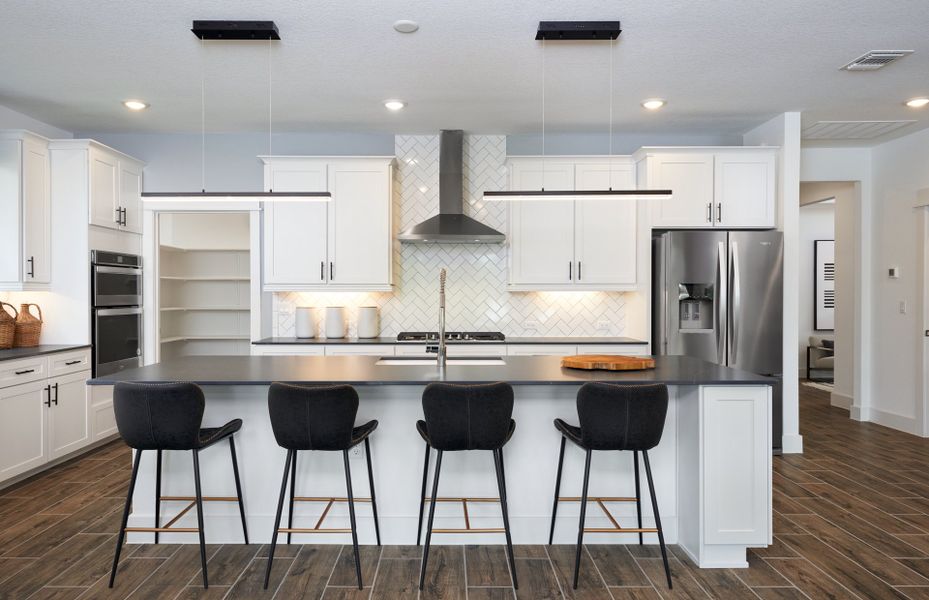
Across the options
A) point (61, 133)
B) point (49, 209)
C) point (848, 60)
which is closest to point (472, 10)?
point (848, 60)

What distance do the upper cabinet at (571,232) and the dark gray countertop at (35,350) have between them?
3.62 metres

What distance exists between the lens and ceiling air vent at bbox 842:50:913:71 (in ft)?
11.4

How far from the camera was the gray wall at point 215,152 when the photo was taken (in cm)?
536

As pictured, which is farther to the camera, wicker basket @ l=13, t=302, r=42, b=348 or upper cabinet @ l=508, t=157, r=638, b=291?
upper cabinet @ l=508, t=157, r=638, b=291

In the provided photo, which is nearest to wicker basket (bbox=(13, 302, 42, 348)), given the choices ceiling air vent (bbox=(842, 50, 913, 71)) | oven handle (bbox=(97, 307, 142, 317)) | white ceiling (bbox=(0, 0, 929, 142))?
oven handle (bbox=(97, 307, 142, 317))

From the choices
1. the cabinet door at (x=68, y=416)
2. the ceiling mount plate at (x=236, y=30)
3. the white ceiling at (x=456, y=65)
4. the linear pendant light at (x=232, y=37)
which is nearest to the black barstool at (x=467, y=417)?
the linear pendant light at (x=232, y=37)

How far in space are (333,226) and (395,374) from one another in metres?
2.55

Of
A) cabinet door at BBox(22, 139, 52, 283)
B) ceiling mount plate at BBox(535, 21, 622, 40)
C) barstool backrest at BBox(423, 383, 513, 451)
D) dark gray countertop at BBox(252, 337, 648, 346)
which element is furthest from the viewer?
dark gray countertop at BBox(252, 337, 648, 346)

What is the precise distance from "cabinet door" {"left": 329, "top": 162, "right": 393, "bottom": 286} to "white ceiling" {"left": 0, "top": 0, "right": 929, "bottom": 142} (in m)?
0.44

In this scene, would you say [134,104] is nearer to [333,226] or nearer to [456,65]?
[333,226]

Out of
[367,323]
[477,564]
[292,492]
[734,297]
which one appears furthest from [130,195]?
[734,297]

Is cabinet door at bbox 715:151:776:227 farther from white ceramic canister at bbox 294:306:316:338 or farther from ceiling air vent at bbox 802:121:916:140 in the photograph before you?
white ceramic canister at bbox 294:306:316:338

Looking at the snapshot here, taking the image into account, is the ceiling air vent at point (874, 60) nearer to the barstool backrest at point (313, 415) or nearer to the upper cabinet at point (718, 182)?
the upper cabinet at point (718, 182)

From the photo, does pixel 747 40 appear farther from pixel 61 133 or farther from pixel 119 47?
pixel 61 133
